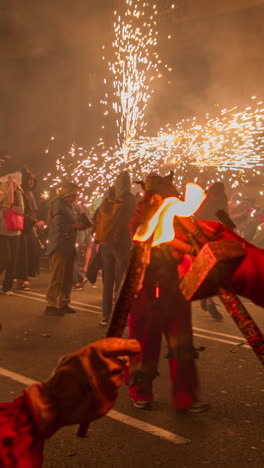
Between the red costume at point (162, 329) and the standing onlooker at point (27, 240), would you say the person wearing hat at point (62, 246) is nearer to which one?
the standing onlooker at point (27, 240)

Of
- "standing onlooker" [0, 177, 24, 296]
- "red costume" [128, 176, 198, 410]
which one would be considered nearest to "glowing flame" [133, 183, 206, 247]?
"red costume" [128, 176, 198, 410]

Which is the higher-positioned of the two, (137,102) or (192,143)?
(137,102)

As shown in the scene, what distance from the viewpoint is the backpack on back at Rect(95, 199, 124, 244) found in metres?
7.67

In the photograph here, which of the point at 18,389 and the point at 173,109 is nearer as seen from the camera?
the point at 18,389

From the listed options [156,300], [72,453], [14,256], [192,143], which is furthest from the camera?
[192,143]

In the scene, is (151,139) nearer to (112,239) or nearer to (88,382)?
(112,239)

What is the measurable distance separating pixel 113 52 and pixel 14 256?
11947 mm

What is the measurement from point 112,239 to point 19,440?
6.37 metres

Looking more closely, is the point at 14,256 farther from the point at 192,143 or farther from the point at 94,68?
the point at 94,68

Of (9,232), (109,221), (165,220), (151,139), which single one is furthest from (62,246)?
(151,139)

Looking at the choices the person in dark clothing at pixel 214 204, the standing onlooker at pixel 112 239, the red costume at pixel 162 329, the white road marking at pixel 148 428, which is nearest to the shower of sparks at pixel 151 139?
the person in dark clothing at pixel 214 204

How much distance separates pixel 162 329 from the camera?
4660mm

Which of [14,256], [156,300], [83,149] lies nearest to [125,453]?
[156,300]

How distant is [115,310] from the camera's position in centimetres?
130
